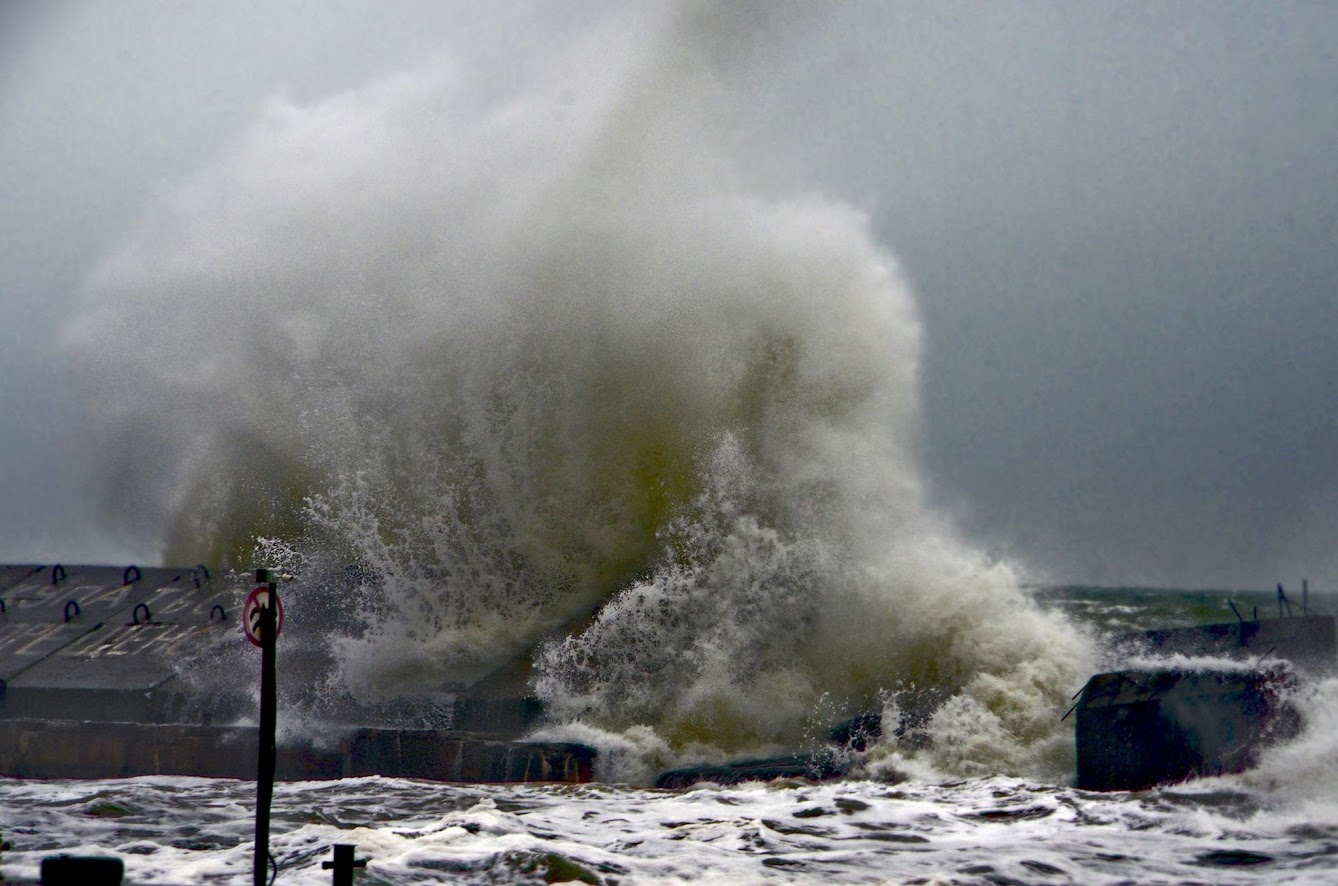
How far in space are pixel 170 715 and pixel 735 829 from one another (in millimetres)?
7251

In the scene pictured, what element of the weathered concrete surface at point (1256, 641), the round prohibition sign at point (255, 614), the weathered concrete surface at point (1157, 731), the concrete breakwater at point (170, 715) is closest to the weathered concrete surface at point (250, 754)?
the concrete breakwater at point (170, 715)

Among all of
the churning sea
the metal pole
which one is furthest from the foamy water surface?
the metal pole

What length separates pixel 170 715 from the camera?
544 inches

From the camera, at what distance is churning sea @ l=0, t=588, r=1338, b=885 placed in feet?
26.7

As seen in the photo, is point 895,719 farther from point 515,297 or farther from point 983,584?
point 515,297

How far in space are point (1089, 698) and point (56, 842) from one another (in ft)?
25.7

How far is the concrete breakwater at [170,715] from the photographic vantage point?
12117mm

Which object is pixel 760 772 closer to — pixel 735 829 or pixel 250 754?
pixel 735 829

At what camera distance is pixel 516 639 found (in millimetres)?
15102

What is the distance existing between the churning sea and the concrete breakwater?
1.28ft

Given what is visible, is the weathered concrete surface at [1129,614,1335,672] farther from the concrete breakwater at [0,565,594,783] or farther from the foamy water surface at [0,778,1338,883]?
the concrete breakwater at [0,565,594,783]

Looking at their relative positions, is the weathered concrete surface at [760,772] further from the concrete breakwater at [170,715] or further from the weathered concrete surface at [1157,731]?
the weathered concrete surface at [1157,731]

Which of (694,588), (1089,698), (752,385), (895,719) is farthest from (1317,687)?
(752,385)

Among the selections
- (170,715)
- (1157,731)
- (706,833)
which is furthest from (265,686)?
(170,715)
